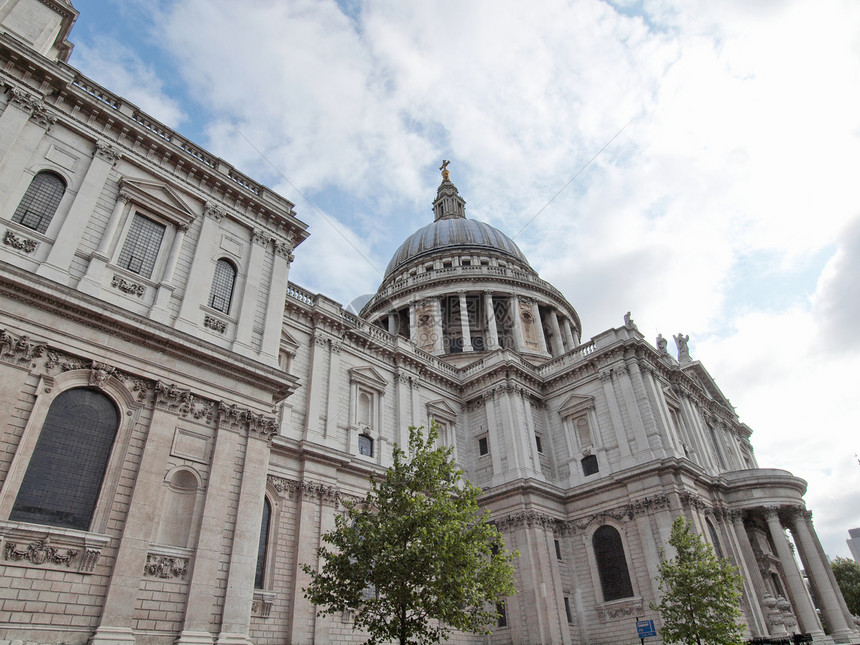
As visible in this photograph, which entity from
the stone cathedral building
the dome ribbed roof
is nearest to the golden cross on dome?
the dome ribbed roof

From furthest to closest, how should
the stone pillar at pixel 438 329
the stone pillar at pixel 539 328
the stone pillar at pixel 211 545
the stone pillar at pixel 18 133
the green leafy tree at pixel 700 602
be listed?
the stone pillar at pixel 539 328
the stone pillar at pixel 438 329
the green leafy tree at pixel 700 602
the stone pillar at pixel 18 133
the stone pillar at pixel 211 545

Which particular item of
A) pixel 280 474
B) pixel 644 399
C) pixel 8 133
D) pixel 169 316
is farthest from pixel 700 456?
pixel 8 133

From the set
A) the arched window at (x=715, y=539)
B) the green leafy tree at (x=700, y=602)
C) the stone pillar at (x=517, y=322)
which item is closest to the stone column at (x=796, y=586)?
the arched window at (x=715, y=539)

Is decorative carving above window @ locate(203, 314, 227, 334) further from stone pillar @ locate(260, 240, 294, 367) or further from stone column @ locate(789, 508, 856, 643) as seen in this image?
stone column @ locate(789, 508, 856, 643)

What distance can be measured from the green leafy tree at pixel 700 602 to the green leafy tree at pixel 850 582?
43.9 m

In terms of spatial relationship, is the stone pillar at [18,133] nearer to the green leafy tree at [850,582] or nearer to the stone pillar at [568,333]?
the stone pillar at [568,333]

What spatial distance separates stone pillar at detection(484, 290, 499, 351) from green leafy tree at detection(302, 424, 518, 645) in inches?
1099

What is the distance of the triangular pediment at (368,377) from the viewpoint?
28031 mm

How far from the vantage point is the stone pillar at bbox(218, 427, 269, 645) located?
14.6 metres

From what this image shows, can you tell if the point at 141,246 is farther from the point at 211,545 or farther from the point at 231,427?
the point at 211,545

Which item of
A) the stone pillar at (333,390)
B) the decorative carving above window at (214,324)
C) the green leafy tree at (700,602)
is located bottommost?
the green leafy tree at (700,602)

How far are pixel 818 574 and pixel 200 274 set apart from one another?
33803 mm

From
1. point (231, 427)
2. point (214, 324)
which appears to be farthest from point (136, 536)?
point (214, 324)

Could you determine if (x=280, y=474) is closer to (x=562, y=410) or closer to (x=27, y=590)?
(x=27, y=590)
